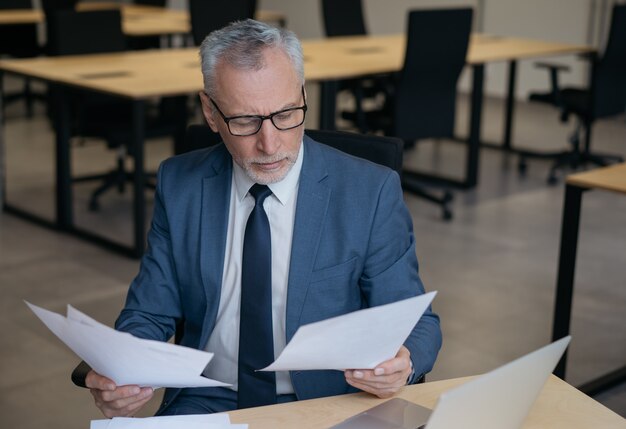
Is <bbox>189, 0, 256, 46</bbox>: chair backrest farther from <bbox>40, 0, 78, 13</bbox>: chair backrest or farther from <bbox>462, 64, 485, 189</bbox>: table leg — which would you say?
<bbox>40, 0, 78, 13</bbox>: chair backrest

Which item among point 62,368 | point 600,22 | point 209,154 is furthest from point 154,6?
point 209,154

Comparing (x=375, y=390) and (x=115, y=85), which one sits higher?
(x=115, y=85)

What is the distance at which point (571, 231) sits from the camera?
10.3ft

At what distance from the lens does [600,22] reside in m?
8.09

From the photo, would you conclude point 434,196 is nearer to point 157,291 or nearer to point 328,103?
point 328,103

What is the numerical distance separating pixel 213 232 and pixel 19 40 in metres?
6.46

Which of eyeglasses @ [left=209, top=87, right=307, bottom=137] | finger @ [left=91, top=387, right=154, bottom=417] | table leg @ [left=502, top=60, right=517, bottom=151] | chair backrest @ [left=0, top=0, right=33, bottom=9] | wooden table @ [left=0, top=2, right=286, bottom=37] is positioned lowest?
table leg @ [left=502, top=60, right=517, bottom=151]

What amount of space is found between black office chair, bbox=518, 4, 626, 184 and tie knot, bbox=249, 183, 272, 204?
4.34m

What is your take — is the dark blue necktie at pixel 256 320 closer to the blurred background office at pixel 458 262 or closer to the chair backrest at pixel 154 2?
the blurred background office at pixel 458 262

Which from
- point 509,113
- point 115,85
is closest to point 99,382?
point 115,85

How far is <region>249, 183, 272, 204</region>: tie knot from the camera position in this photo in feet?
6.26

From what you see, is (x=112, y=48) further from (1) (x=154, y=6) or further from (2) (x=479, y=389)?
(2) (x=479, y=389)

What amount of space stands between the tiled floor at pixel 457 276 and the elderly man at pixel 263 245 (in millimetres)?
1262

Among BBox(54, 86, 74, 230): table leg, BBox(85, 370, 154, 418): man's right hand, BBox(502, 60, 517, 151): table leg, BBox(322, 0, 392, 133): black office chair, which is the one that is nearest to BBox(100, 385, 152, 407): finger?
BBox(85, 370, 154, 418): man's right hand
